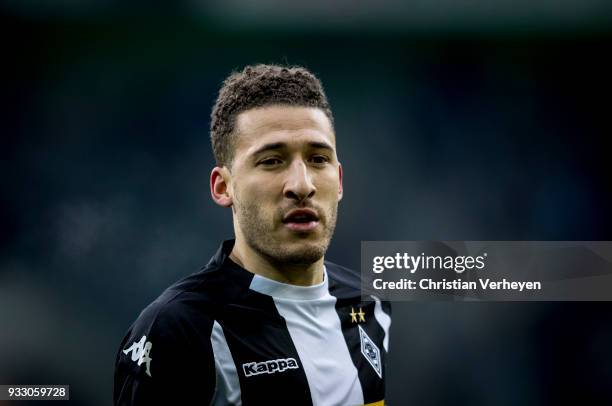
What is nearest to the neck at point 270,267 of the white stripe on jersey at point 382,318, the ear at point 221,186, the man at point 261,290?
the man at point 261,290

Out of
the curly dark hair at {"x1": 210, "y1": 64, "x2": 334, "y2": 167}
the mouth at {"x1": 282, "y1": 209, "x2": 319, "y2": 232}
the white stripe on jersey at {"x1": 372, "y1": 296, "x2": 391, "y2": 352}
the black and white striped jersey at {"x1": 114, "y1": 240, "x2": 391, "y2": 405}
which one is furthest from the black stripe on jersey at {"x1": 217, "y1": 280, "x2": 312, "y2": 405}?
the white stripe on jersey at {"x1": 372, "y1": 296, "x2": 391, "y2": 352}

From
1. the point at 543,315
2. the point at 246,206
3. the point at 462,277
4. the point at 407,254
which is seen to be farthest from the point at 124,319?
the point at 543,315

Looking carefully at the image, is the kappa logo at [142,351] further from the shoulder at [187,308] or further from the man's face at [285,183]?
the man's face at [285,183]

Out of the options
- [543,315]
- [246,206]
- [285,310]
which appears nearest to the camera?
[246,206]

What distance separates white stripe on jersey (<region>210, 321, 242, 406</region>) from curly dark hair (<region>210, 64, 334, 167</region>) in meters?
0.71

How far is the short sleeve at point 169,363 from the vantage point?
184 cm

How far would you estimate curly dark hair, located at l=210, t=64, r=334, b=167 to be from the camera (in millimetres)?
2107

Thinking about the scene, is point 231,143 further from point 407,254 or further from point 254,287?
point 407,254

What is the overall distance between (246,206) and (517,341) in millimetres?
3531

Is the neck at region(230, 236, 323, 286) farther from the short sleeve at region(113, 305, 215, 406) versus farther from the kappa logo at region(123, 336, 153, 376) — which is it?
the kappa logo at region(123, 336, 153, 376)

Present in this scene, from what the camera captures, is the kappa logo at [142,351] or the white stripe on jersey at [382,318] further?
the white stripe on jersey at [382,318]

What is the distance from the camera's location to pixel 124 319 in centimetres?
466

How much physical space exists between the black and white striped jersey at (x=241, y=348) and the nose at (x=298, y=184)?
39 cm

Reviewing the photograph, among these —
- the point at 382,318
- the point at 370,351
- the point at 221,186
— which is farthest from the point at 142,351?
the point at 382,318
